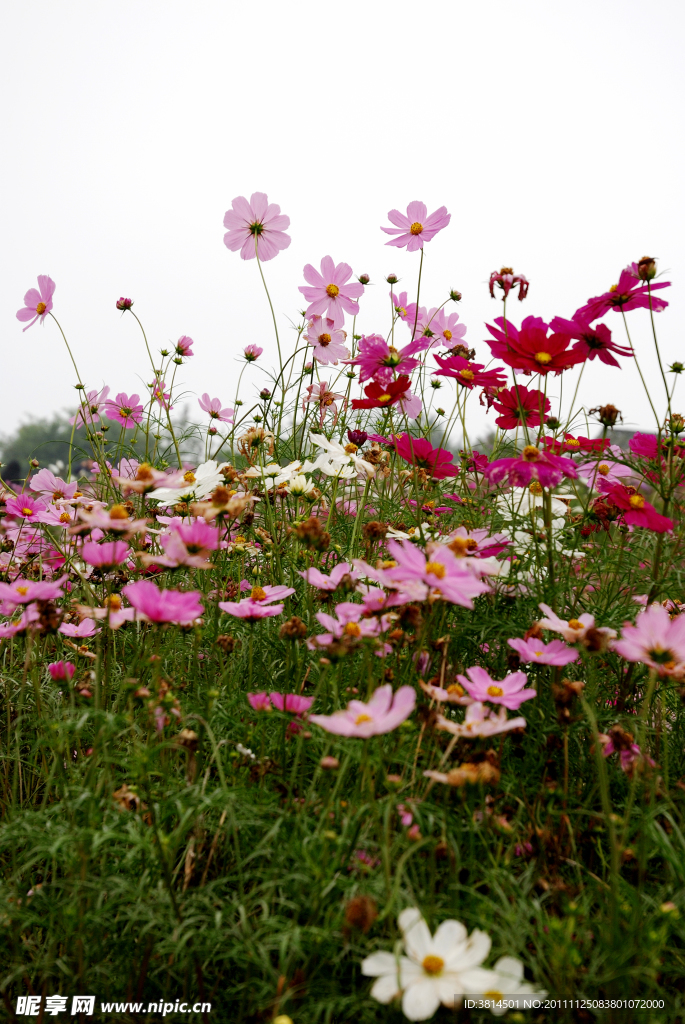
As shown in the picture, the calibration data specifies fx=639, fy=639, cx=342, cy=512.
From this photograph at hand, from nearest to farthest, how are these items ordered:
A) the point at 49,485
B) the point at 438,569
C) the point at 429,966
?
1. the point at 429,966
2. the point at 438,569
3. the point at 49,485

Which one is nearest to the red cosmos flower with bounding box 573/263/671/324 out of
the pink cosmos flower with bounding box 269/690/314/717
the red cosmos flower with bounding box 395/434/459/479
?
the red cosmos flower with bounding box 395/434/459/479

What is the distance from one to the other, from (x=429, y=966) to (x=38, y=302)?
1.79 metres

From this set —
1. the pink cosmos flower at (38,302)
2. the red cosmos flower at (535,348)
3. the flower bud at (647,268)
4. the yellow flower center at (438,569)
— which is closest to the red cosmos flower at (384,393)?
the red cosmos flower at (535,348)

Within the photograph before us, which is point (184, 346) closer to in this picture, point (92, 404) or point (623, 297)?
point (92, 404)

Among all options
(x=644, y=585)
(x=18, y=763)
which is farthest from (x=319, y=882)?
(x=644, y=585)

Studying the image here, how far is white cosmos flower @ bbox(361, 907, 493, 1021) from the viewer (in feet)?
1.72

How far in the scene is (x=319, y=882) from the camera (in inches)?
24.4

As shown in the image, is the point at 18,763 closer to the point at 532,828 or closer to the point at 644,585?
the point at 532,828

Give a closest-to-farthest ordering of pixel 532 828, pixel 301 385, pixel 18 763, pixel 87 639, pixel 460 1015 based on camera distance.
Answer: pixel 460 1015 < pixel 532 828 < pixel 18 763 < pixel 87 639 < pixel 301 385

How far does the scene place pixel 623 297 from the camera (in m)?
1.07

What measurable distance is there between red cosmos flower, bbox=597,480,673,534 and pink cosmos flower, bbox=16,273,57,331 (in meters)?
1.48

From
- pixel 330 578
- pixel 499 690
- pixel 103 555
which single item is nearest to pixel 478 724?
pixel 499 690

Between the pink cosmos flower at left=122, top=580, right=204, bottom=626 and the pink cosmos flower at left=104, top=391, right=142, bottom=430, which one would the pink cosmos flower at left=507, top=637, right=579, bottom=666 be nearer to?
the pink cosmos flower at left=122, top=580, right=204, bottom=626

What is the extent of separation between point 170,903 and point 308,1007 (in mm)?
174
